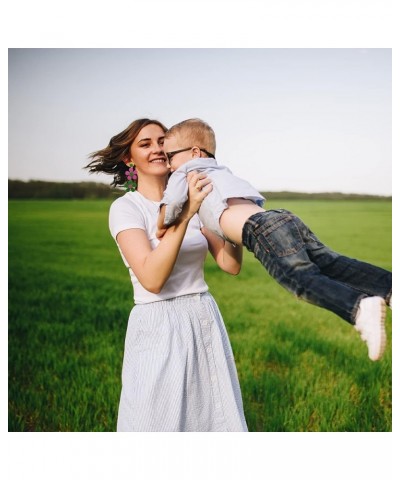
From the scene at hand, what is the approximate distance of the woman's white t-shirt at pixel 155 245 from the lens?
1.71 meters

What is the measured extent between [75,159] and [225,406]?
233 cm

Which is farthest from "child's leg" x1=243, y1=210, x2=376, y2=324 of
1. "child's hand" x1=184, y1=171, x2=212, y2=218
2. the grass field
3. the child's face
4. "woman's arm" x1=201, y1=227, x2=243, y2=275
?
the grass field

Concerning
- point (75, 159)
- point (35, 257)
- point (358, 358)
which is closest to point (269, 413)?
point (358, 358)

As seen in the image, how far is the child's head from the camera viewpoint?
6.10ft

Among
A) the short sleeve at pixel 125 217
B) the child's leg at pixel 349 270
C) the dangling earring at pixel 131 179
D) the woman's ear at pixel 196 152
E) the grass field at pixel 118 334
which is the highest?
the woman's ear at pixel 196 152

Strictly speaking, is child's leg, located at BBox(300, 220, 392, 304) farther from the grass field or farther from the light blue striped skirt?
the grass field

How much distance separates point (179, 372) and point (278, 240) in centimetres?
53

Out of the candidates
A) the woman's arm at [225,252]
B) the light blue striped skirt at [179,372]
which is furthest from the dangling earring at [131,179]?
the light blue striped skirt at [179,372]

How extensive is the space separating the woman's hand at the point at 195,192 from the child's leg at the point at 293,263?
164 mm

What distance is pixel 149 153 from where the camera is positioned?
1871 mm

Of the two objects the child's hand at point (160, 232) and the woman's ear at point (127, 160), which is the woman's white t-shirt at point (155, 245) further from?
the woman's ear at point (127, 160)

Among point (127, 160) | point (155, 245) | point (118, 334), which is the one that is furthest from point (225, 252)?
point (118, 334)

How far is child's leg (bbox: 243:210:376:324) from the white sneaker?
2 centimetres

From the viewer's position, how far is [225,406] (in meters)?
1.76
